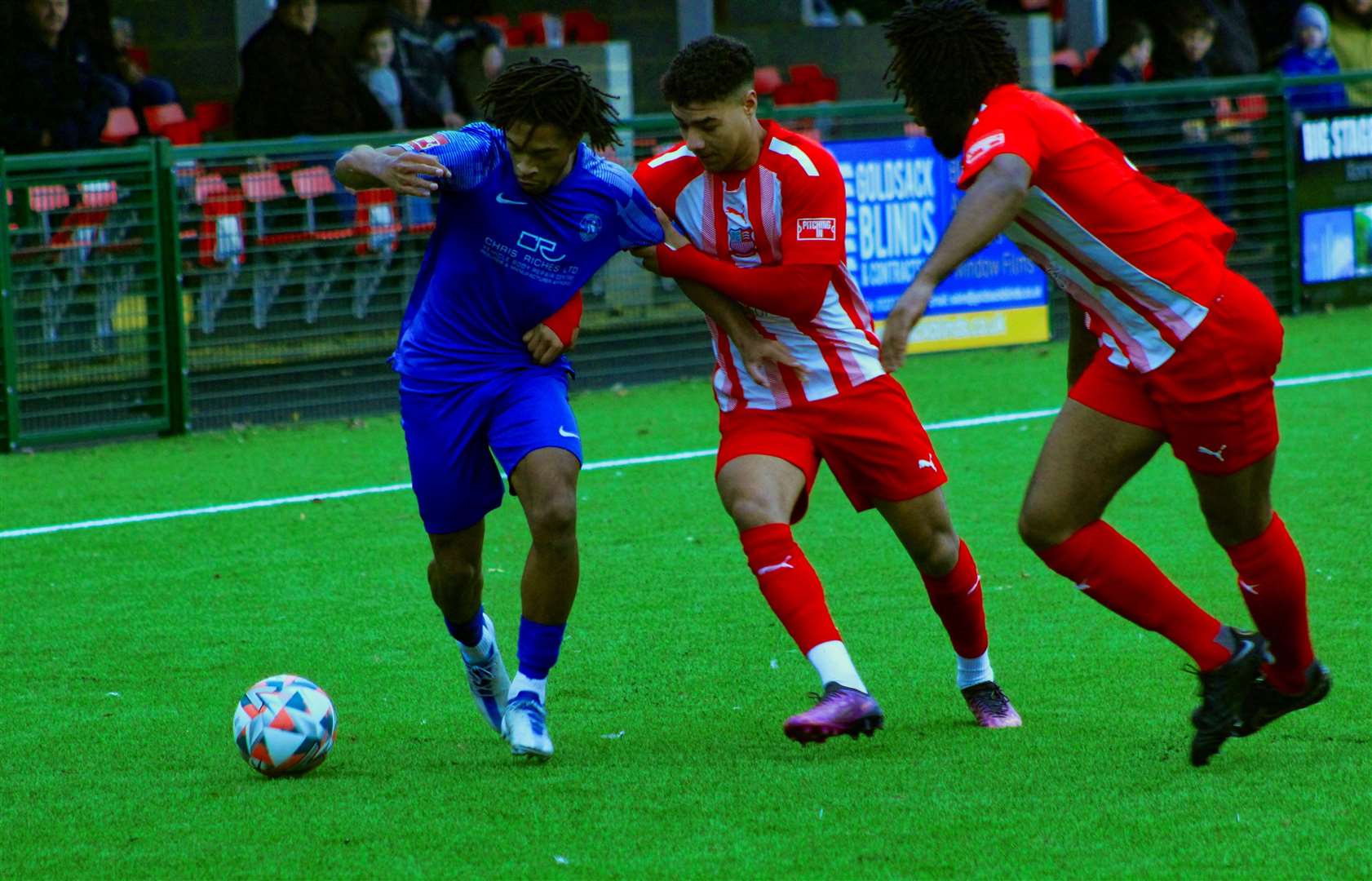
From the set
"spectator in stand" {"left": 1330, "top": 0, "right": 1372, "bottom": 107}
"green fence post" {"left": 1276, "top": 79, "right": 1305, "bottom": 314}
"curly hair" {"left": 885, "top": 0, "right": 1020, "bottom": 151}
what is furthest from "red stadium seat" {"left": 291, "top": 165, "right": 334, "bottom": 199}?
"spectator in stand" {"left": 1330, "top": 0, "right": 1372, "bottom": 107}

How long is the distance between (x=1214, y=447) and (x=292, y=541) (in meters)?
4.82

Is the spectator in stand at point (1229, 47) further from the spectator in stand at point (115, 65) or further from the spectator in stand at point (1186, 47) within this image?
the spectator in stand at point (115, 65)

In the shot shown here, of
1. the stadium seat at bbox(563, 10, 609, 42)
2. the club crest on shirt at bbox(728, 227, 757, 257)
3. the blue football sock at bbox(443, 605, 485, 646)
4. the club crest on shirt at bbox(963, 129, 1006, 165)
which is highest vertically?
the stadium seat at bbox(563, 10, 609, 42)

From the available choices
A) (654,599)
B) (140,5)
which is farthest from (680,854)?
(140,5)

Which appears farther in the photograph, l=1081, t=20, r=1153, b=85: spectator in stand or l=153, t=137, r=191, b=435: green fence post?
l=1081, t=20, r=1153, b=85: spectator in stand

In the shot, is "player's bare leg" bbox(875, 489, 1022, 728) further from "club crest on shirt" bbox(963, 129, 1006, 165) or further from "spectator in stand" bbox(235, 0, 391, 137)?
"spectator in stand" bbox(235, 0, 391, 137)

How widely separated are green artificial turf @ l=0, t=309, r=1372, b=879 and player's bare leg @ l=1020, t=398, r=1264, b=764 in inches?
11.8

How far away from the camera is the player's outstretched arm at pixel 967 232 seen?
439 centimetres

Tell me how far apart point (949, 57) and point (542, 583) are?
68.1 inches

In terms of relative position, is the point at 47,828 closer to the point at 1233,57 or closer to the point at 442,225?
the point at 442,225

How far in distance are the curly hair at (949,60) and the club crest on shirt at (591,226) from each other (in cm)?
90

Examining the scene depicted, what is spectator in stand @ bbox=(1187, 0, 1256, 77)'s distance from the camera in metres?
17.5

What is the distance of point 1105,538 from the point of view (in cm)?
498

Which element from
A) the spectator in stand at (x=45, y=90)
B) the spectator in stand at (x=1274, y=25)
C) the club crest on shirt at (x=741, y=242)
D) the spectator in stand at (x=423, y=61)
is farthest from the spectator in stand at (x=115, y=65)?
the spectator in stand at (x=1274, y=25)
